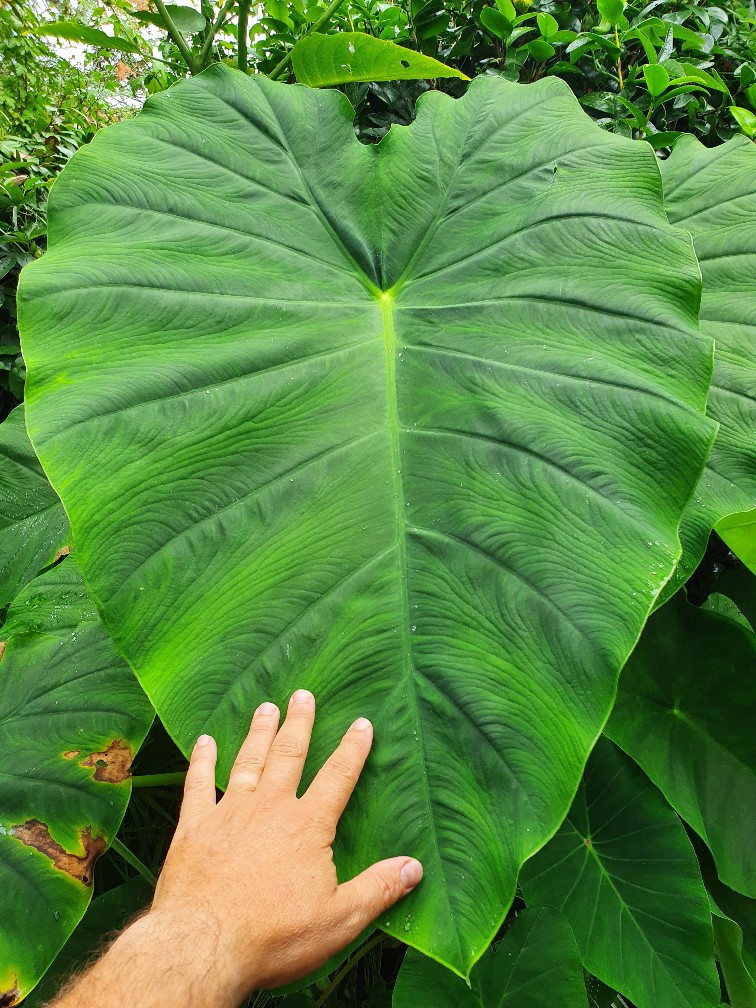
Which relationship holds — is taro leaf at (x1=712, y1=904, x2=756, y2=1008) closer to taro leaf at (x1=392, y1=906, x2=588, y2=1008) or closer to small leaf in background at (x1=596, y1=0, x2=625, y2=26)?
taro leaf at (x1=392, y1=906, x2=588, y2=1008)

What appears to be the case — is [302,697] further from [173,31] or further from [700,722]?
[173,31]

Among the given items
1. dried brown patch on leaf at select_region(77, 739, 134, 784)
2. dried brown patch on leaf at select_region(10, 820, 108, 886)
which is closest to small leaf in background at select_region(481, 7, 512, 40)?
dried brown patch on leaf at select_region(77, 739, 134, 784)

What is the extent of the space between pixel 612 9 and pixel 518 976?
178 cm

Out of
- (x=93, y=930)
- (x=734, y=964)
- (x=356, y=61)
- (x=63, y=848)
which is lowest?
(x=734, y=964)

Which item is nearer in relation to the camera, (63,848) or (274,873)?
(274,873)

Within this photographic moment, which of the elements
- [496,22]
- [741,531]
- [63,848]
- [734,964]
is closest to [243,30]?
[496,22]

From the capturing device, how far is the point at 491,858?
542 mm

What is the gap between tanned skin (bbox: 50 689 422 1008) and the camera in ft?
1.81

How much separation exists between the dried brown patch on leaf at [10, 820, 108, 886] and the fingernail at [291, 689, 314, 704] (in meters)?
0.37

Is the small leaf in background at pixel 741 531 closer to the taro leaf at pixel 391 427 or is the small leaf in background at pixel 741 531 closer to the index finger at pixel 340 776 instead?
the taro leaf at pixel 391 427

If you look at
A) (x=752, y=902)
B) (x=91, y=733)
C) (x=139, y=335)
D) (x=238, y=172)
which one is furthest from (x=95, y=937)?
(x=238, y=172)

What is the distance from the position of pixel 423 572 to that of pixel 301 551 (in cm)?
13

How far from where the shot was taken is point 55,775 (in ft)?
2.65

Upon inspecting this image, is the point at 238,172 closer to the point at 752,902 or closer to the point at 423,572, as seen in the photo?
the point at 423,572
